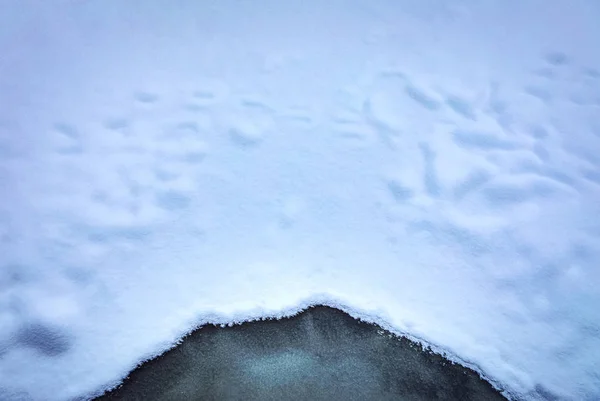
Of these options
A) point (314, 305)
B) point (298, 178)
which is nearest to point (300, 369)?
point (314, 305)

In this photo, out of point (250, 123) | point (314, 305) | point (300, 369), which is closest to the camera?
point (300, 369)

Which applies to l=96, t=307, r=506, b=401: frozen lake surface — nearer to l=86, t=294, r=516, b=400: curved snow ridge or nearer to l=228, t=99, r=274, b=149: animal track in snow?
l=86, t=294, r=516, b=400: curved snow ridge

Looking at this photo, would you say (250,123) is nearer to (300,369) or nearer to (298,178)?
(298,178)

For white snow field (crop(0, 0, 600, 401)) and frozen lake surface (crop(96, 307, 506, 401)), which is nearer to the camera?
frozen lake surface (crop(96, 307, 506, 401))

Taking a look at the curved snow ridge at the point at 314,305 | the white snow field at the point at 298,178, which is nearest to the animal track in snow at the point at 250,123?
the white snow field at the point at 298,178

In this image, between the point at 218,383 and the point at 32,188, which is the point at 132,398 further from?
the point at 32,188

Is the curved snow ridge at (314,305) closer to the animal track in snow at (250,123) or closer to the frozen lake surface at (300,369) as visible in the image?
the frozen lake surface at (300,369)

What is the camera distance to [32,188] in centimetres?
183

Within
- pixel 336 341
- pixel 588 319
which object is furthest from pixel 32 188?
pixel 588 319

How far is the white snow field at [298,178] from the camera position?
1.53 m

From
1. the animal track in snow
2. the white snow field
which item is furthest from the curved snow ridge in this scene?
the animal track in snow

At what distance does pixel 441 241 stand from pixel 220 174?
3.36 ft

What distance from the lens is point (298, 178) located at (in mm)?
1940

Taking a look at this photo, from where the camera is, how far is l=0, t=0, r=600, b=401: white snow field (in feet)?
5.02
